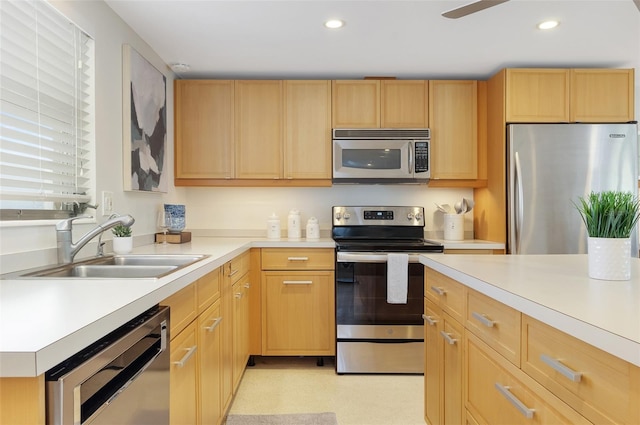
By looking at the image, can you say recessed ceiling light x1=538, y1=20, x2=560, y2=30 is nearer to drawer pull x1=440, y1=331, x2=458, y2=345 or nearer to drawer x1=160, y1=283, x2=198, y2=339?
drawer pull x1=440, y1=331, x2=458, y2=345

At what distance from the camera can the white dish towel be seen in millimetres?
2645

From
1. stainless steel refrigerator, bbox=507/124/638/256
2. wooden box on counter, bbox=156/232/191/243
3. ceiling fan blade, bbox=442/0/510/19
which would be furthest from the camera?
stainless steel refrigerator, bbox=507/124/638/256

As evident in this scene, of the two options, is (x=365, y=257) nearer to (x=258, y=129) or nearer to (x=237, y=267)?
(x=237, y=267)

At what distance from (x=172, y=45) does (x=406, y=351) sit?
2.62 meters

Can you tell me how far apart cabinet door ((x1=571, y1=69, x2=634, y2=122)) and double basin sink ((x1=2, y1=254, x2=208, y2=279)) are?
287 cm

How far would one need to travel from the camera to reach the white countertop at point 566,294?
689mm

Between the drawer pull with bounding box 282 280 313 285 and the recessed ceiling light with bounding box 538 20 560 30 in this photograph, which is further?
the drawer pull with bounding box 282 280 313 285

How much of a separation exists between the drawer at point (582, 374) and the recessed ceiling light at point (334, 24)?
189cm

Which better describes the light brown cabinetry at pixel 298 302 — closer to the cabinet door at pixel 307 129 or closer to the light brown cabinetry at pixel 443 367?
the cabinet door at pixel 307 129

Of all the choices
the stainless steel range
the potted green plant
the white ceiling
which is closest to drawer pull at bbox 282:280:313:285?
the stainless steel range

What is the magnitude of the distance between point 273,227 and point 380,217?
2.97ft

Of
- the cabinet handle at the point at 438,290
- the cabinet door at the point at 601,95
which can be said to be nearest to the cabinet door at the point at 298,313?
the cabinet handle at the point at 438,290

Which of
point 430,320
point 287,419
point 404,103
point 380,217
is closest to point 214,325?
point 287,419

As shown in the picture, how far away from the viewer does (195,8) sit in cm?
205
